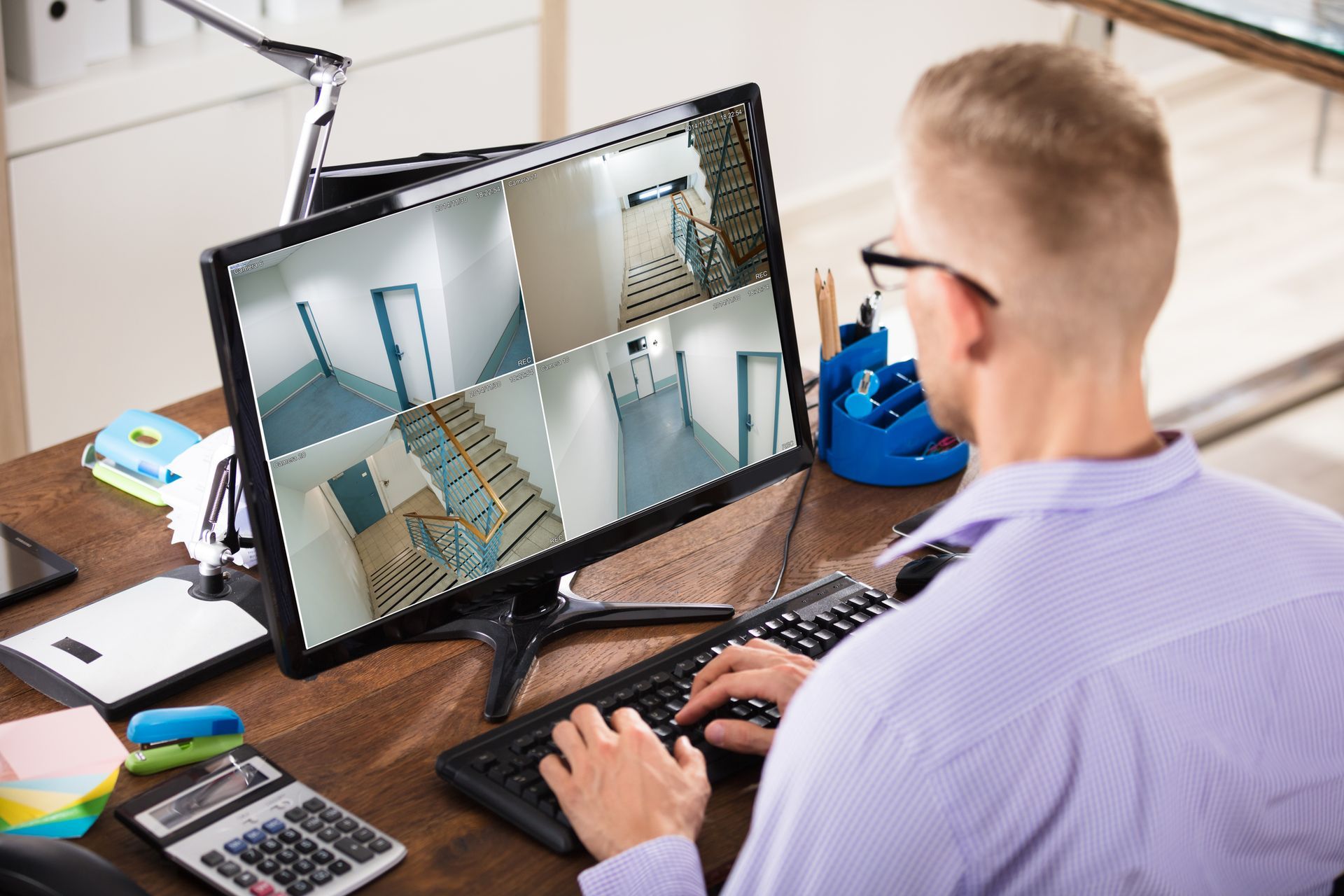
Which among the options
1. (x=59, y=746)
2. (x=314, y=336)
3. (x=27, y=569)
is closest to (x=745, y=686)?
(x=314, y=336)

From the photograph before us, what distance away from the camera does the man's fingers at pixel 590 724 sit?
1.15 metres

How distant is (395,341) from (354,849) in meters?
0.42

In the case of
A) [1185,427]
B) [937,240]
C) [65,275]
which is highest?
[937,240]

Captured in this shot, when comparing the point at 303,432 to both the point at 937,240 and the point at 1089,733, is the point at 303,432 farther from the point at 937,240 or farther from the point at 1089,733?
the point at 1089,733

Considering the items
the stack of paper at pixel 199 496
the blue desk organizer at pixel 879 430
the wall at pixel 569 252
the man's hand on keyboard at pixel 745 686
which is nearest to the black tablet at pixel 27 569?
the stack of paper at pixel 199 496

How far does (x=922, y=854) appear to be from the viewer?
84 cm

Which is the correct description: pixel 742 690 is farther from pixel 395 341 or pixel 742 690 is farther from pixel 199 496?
pixel 199 496

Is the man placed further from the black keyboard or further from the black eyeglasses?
the black keyboard

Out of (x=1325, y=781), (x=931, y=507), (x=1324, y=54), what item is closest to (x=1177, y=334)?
(x=1324, y=54)

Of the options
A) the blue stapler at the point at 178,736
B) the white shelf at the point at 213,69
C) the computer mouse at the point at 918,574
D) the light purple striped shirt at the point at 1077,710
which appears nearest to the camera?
the light purple striped shirt at the point at 1077,710

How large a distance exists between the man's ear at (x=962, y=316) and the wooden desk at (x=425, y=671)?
428mm

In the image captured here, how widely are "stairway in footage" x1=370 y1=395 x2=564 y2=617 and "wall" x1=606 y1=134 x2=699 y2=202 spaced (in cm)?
26

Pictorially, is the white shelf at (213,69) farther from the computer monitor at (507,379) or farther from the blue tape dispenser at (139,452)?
the computer monitor at (507,379)

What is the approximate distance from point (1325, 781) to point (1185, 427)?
237 centimetres
